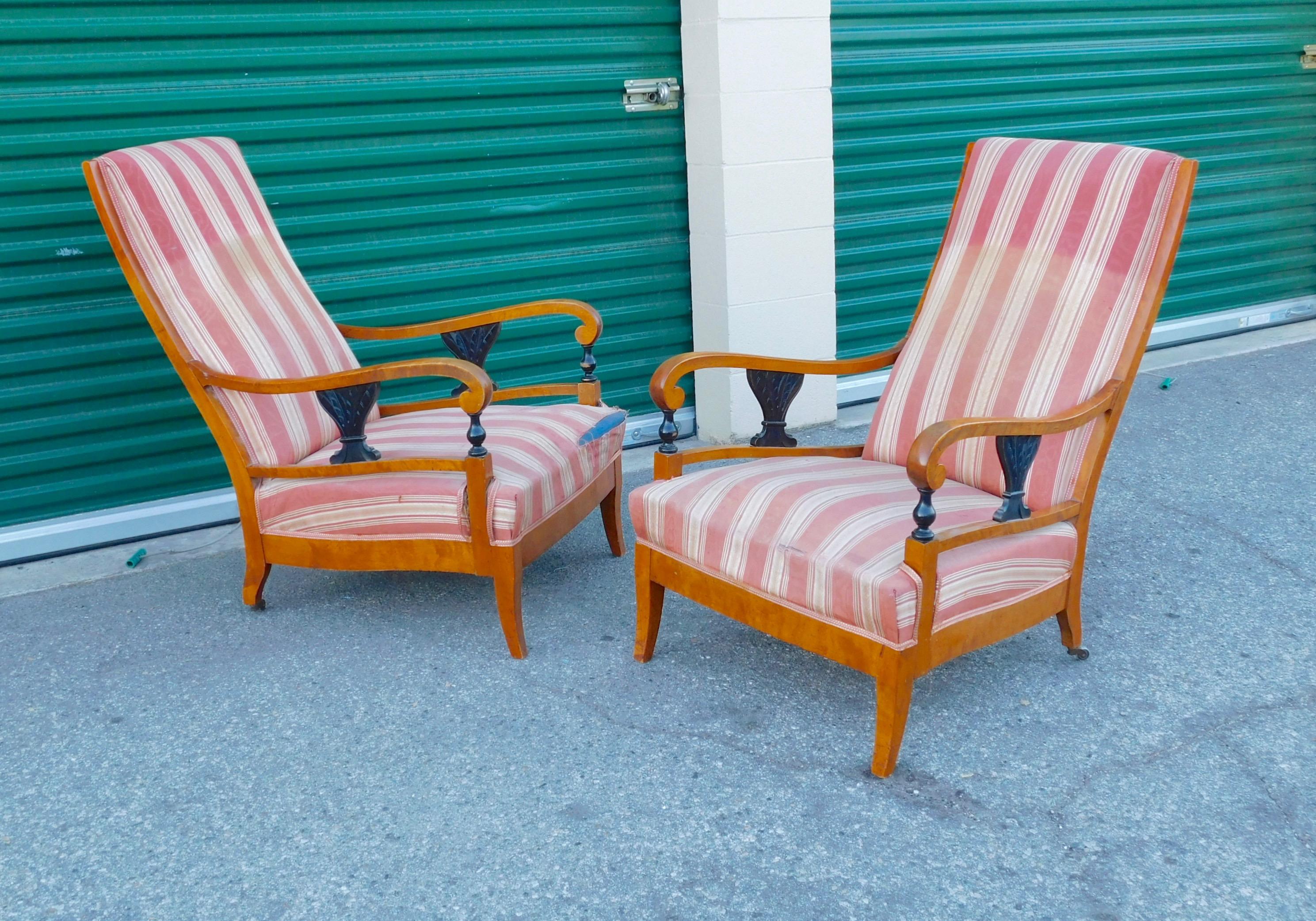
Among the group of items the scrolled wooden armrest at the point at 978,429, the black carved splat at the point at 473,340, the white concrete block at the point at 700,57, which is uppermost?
the white concrete block at the point at 700,57

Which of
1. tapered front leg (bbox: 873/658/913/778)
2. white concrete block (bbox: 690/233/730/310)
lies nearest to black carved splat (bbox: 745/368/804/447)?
tapered front leg (bbox: 873/658/913/778)

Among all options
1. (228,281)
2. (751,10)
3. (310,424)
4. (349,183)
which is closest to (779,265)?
(751,10)

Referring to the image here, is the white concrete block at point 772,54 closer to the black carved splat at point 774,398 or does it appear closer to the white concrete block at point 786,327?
the white concrete block at point 786,327

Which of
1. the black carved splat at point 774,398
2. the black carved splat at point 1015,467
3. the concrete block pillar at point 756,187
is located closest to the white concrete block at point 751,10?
the concrete block pillar at point 756,187

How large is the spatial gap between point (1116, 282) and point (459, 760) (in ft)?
5.67

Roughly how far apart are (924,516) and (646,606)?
2.74ft

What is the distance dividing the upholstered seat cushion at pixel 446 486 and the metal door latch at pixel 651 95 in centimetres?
159

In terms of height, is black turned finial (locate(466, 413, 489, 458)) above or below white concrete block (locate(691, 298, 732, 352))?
above

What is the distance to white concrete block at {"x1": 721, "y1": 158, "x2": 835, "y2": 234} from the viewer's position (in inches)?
175

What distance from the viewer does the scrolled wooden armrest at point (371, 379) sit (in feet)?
9.58

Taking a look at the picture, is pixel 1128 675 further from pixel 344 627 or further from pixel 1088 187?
pixel 344 627

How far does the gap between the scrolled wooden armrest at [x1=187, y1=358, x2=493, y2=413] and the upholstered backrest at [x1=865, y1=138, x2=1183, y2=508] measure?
0.99 m

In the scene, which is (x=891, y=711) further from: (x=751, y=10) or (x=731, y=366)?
(x=751, y=10)

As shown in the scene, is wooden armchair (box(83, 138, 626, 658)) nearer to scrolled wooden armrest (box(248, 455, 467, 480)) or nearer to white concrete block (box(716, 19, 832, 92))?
scrolled wooden armrest (box(248, 455, 467, 480))
